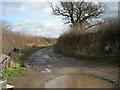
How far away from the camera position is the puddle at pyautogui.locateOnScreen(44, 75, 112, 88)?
316 inches

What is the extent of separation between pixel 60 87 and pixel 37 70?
13.1 feet

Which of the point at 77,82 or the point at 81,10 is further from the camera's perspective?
the point at 81,10

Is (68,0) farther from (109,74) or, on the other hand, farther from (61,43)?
(109,74)

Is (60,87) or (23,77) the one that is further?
(23,77)

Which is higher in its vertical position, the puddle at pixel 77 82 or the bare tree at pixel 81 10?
the bare tree at pixel 81 10

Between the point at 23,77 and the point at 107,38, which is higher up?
the point at 107,38

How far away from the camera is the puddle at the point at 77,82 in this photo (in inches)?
316

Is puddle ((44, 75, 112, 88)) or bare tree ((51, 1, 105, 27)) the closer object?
puddle ((44, 75, 112, 88))

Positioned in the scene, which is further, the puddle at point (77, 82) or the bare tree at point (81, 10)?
the bare tree at point (81, 10)

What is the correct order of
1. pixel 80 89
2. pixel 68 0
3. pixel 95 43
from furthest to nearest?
pixel 68 0
pixel 95 43
pixel 80 89

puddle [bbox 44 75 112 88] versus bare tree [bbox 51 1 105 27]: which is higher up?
bare tree [bbox 51 1 105 27]

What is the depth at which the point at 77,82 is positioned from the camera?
8688mm

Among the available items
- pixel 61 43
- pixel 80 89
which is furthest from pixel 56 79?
pixel 61 43

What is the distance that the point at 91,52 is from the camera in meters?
15.0
